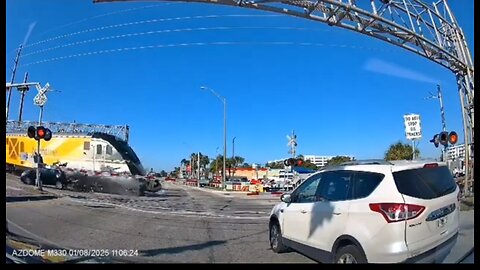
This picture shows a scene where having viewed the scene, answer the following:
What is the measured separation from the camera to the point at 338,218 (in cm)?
443

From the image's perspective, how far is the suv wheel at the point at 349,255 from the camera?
4.11 meters

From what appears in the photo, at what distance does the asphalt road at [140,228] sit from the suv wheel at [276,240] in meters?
0.14


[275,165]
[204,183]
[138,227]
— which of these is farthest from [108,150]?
[204,183]

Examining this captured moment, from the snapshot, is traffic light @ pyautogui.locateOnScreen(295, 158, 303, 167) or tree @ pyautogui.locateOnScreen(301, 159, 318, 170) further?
tree @ pyautogui.locateOnScreen(301, 159, 318, 170)

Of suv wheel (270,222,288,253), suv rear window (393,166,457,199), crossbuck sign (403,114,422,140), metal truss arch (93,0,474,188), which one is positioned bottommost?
suv wheel (270,222,288,253)

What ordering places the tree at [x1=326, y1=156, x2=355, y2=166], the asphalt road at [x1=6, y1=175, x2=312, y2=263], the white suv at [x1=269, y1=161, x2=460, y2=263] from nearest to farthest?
the white suv at [x1=269, y1=161, x2=460, y2=263], the asphalt road at [x1=6, y1=175, x2=312, y2=263], the tree at [x1=326, y1=156, x2=355, y2=166]

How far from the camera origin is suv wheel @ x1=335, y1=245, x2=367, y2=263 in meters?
4.11

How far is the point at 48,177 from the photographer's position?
4.70 m

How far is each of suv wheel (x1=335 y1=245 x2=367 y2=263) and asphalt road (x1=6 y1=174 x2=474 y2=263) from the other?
71cm

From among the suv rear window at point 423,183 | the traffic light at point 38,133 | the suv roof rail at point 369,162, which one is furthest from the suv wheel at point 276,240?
the traffic light at point 38,133

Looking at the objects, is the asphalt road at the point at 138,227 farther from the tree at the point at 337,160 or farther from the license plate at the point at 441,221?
the license plate at the point at 441,221

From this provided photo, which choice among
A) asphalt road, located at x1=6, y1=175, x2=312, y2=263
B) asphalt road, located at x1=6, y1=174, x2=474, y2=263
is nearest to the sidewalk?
asphalt road, located at x1=6, y1=174, x2=474, y2=263

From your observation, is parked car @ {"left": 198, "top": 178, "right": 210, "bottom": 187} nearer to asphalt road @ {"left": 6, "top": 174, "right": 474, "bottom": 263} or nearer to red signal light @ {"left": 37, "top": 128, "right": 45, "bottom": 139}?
asphalt road @ {"left": 6, "top": 174, "right": 474, "bottom": 263}
